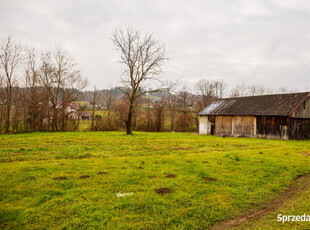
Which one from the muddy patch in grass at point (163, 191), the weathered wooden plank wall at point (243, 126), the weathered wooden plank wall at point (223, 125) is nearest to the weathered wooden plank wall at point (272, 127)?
the weathered wooden plank wall at point (243, 126)

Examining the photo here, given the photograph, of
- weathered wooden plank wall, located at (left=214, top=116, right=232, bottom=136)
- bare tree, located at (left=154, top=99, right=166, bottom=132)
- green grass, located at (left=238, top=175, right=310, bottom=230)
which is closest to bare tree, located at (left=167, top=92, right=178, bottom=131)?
bare tree, located at (left=154, top=99, right=166, bottom=132)

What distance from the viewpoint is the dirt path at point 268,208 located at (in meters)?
3.98

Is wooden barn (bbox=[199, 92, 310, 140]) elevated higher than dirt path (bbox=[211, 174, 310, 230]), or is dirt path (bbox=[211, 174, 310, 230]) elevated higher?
wooden barn (bbox=[199, 92, 310, 140])

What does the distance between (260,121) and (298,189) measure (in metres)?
21.2

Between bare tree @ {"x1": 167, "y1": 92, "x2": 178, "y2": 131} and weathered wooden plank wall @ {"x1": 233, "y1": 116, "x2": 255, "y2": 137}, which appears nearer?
weathered wooden plank wall @ {"x1": 233, "y1": 116, "x2": 255, "y2": 137}

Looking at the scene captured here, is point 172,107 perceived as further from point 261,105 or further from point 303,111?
point 303,111

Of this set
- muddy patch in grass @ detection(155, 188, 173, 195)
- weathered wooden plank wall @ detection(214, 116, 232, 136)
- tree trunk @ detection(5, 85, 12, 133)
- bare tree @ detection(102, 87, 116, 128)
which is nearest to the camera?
muddy patch in grass @ detection(155, 188, 173, 195)

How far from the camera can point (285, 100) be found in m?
24.9

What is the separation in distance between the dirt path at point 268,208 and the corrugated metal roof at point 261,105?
19.1 metres

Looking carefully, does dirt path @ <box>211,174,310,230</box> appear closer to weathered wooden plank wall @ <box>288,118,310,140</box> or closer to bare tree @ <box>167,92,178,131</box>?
weathered wooden plank wall @ <box>288,118,310,140</box>

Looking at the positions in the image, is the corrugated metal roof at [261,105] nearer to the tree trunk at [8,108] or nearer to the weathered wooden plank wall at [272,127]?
the weathered wooden plank wall at [272,127]

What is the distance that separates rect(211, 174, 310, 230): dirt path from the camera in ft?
13.0

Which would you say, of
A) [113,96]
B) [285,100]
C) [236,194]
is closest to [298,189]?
[236,194]

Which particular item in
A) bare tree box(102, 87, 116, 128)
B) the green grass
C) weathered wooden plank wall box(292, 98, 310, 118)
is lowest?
the green grass
